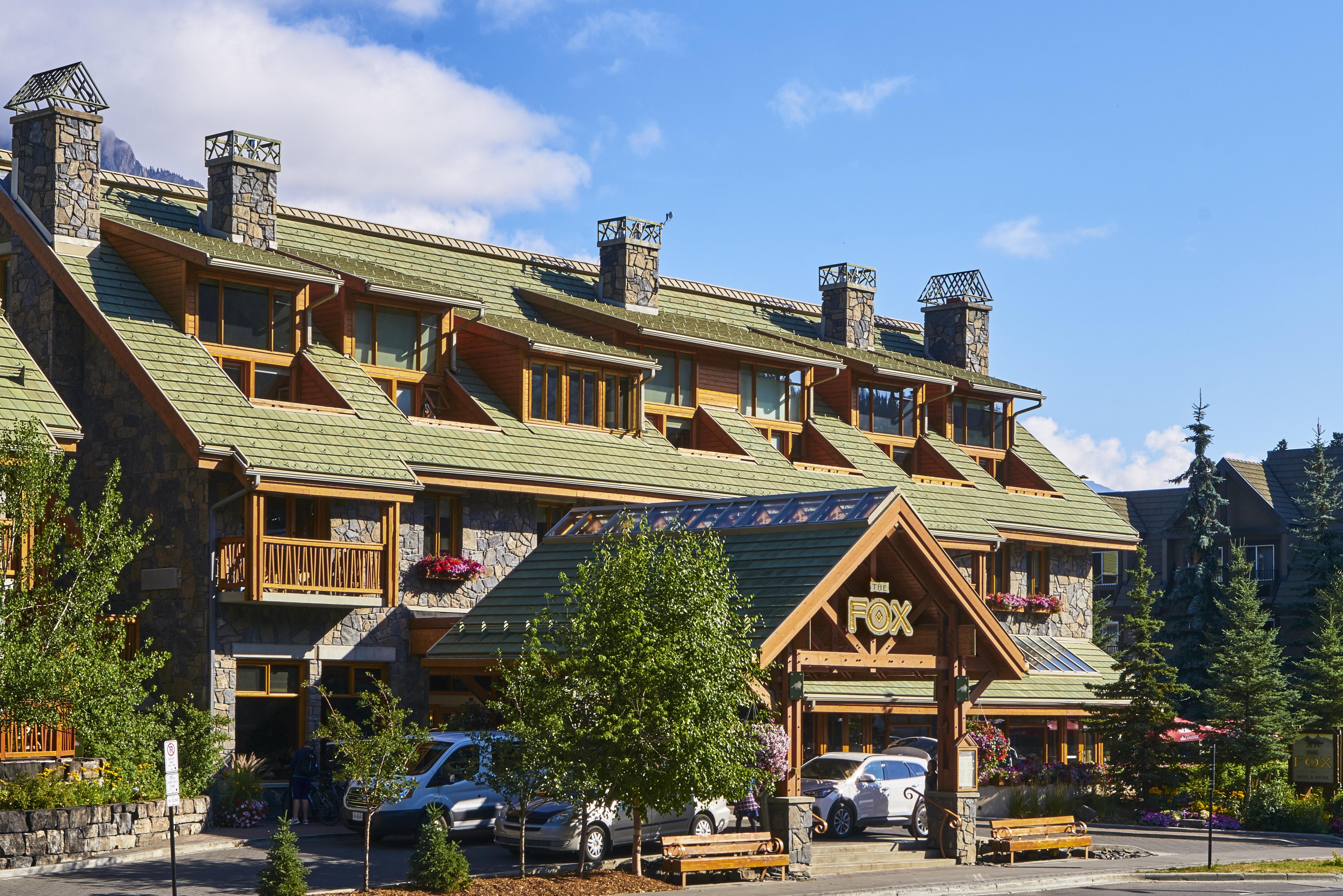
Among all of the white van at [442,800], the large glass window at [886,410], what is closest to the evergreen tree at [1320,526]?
the large glass window at [886,410]

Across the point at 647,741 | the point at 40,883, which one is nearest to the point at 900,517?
the point at 647,741

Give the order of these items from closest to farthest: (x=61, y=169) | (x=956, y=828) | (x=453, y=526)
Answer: (x=956, y=828) → (x=61, y=169) → (x=453, y=526)

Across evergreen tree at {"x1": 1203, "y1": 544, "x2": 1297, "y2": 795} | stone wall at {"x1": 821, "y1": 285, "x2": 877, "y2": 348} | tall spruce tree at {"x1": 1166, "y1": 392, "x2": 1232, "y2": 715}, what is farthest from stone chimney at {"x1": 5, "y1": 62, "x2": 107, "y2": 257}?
tall spruce tree at {"x1": 1166, "y1": 392, "x2": 1232, "y2": 715}

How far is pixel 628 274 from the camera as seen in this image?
39969 millimetres

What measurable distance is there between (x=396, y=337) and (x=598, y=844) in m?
13.3

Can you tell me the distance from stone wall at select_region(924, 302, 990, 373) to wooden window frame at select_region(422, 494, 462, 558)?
21.4 meters

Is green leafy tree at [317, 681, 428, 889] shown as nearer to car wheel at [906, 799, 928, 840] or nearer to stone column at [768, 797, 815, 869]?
stone column at [768, 797, 815, 869]

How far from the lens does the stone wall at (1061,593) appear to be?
41.8m

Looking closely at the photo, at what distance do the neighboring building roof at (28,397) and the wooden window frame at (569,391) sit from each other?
377 inches

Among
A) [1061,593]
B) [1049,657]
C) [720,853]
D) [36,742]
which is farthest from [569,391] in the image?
[1061,593]

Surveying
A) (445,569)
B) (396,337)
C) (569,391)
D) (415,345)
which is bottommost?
(445,569)

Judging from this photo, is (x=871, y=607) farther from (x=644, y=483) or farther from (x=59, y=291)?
(x=59, y=291)

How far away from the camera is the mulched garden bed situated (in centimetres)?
1939

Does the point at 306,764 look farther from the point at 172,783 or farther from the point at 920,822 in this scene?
the point at 920,822
